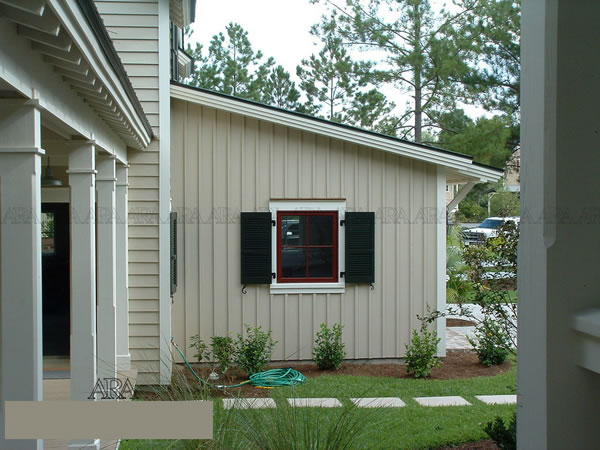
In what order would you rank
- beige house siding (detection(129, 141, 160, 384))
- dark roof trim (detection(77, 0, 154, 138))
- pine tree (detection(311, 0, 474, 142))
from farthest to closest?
pine tree (detection(311, 0, 474, 142)) < beige house siding (detection(129, 141, 160, 384)) < dark roof trim (detection(77, 0, 154, 138))

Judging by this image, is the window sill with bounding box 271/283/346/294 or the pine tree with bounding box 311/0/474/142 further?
the pine tree with bounding box 311/0/474/142

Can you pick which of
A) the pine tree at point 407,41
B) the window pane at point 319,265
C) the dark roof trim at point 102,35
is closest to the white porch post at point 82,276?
the dark roof trim at point 102,35

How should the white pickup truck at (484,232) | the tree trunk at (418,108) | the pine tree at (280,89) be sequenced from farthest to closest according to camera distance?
the pine tree at (280,89) < the tree trunk at (418,108) < the white pickup truck at (484,232)

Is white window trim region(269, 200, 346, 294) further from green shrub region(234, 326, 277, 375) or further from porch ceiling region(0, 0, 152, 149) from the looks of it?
porch ceiling region(0, 0, 152, 149)

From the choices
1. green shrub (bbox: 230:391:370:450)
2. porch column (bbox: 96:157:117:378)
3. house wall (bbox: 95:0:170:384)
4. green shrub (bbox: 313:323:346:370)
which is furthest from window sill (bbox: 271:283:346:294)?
Result: green shrub (bbox: 230:391:370:450)

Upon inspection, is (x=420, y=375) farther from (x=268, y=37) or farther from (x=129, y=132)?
(x=268, y=37)

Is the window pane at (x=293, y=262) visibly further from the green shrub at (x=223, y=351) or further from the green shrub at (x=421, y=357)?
the green shrub at (x=421, y=357)

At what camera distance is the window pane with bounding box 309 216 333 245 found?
8.15 metres

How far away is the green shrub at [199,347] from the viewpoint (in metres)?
7.55

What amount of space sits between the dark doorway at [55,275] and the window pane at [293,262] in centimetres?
285

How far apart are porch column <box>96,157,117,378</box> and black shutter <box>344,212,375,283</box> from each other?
3565 millimetres

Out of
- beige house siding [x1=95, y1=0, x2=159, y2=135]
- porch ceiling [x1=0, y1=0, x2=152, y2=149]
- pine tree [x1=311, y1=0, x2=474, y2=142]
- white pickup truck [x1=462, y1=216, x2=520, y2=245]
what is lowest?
white pickup truck [x1=462, y1=216, x2=520, y2=245]

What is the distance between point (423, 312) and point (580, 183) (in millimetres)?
7498

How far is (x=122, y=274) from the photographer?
6.64 m
